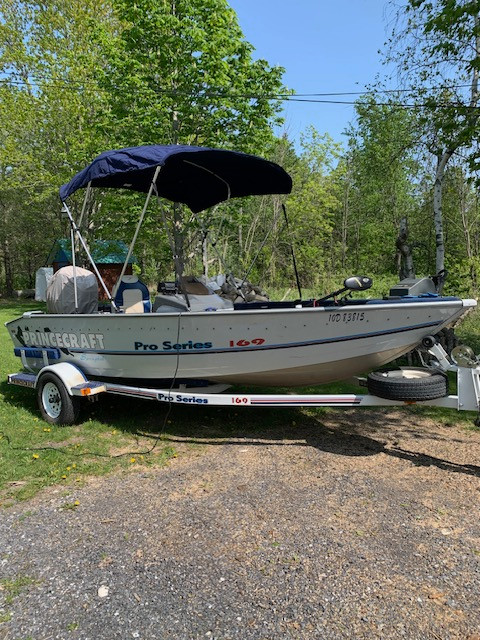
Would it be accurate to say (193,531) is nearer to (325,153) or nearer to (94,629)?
(94,629)

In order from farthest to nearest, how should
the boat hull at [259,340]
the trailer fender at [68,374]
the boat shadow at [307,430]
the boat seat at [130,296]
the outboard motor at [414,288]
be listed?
the boat seat at [130,296]
the trailer fender at [68,374]
the boat shadow at [307,430]
the outboard motor at [414,288]
the boat hull at [259,340]

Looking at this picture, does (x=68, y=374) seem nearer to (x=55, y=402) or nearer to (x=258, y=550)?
(x=55, y=402)

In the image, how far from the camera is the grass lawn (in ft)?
14.7

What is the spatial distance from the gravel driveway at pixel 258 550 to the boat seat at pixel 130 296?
88.0 inches

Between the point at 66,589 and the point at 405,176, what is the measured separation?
26610mm

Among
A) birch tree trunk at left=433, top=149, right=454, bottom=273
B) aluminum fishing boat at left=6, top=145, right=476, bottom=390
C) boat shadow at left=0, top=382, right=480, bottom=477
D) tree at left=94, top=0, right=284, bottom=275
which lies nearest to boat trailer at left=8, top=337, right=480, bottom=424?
aluminum fishing boat at left=6, top=145, right=476, bottom=390

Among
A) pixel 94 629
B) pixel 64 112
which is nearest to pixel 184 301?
pixel 94 629

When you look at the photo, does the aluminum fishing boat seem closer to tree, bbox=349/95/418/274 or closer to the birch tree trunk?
the birch tree trunk

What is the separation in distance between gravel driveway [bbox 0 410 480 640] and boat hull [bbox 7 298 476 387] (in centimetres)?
85

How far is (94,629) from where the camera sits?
2.50m

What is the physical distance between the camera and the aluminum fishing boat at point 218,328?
456 cm

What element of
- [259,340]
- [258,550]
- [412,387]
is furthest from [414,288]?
[258,550]

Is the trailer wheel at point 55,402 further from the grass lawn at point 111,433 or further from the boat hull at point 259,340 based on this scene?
the boat hull at point 259,340

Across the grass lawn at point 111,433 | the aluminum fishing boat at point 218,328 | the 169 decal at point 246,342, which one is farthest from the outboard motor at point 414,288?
the grass lawn at point 111,433
